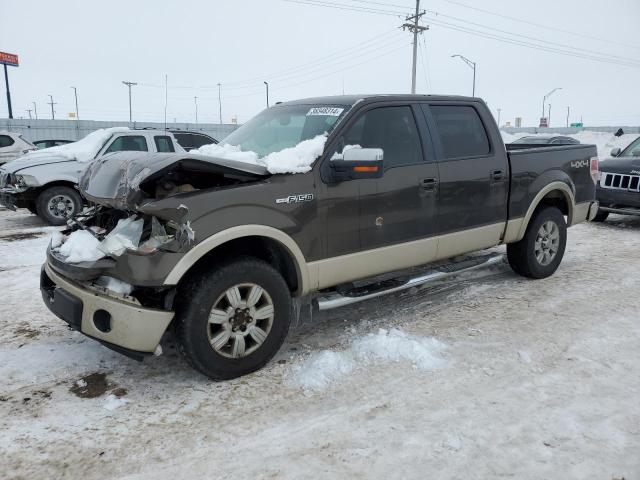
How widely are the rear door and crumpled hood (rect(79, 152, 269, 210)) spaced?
1.84m

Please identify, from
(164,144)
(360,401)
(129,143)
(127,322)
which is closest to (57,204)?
(129,143)

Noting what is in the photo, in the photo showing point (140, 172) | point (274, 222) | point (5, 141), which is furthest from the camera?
point (5, 141)

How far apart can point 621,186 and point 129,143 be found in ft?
28.9

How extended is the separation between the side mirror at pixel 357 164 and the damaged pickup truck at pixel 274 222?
10 millimetres

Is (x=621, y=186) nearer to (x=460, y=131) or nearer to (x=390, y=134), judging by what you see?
(x=460, y=131)

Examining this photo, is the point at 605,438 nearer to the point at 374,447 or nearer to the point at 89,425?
the point at 374,447

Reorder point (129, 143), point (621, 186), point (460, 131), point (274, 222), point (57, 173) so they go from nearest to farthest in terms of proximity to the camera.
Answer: point (274, 222) < point (460, 131) < point (621, 186) < point (57, 173) < point (129, 143)

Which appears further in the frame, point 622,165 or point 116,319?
point 622,165

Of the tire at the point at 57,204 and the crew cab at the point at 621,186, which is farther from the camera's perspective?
the tire at the point at 57,204

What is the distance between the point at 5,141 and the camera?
49.0 ft

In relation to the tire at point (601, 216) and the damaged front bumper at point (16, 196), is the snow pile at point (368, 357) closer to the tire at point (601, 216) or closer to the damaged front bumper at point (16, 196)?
the tire at point (601, 216)

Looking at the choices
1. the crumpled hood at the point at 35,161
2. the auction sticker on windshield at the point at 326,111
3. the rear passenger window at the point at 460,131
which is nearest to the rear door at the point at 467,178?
the rear passenger window at the point at 460,131

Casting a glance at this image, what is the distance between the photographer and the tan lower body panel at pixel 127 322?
3.06 metres

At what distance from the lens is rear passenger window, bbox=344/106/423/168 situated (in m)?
4.07
